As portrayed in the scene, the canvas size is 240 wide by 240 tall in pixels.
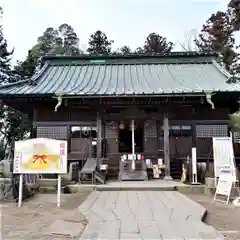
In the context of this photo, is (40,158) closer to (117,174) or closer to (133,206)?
(133,206)

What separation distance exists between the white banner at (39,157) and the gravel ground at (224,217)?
135 inches

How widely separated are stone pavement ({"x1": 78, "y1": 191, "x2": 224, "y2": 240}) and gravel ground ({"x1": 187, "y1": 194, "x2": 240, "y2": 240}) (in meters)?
0.24

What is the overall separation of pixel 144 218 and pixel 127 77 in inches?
382

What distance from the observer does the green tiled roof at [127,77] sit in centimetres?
1160

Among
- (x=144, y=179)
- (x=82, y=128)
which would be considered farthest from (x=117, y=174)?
(x=82, y=128)

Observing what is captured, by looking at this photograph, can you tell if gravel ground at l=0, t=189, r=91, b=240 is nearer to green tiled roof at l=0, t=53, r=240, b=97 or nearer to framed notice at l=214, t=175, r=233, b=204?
framed notice at l=214, t=175, r=233, b=204

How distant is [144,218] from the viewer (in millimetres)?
5039

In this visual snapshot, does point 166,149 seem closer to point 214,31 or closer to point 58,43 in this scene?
point 214,31

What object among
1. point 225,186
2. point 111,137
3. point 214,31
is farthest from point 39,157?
Answer: point 214,31

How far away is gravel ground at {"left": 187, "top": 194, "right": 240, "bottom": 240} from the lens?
4.48 metres

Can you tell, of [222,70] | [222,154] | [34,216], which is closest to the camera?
[34,216]

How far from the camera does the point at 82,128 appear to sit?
41.4 ft

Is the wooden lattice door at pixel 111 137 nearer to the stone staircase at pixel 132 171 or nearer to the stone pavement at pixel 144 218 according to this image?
the stone staircase at pixel 132 171

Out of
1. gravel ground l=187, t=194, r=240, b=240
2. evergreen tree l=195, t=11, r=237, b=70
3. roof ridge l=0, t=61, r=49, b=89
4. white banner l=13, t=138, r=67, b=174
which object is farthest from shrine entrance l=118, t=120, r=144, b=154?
evergreen tree l=195, t=11, r=237, b=70
